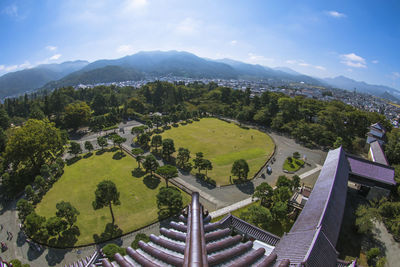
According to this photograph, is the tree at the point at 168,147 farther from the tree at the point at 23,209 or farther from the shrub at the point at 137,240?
the tree at the point at 23,209

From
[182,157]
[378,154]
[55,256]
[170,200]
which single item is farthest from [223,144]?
[55,256]

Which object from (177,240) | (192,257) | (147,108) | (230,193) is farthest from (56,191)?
(147,108)

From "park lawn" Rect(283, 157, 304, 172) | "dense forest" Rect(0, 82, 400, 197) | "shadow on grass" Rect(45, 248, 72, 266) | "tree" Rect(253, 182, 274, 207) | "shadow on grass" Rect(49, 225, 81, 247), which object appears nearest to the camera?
"shadow on grass" Rect(45, 248, 72, 266)

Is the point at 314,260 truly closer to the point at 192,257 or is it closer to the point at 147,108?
the point at 192,257

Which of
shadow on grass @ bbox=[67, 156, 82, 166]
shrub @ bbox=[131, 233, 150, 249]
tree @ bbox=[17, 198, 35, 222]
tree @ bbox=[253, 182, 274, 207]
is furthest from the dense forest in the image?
tree @ bbox=[253, 182, 274, 207]

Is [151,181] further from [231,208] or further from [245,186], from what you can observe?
[245,186]

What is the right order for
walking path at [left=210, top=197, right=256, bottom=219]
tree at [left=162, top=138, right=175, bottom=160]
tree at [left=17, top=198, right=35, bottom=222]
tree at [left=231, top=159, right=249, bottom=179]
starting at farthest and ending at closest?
tree at [left=162, top=138, right=175, bottom=160] → tree at [left=231, top=159, right=249, bottom=179] → walking path at [left=210, top=197, right=256, bottom=219] → tree at [left=17, top=198, right=35, bottom=222]

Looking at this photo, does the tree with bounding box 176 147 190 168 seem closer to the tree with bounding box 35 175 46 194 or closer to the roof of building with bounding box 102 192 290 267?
the tree with bounding box 35 175 46 194

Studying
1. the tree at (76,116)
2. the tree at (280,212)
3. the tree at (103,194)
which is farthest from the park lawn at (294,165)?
the tree at (76,116)
